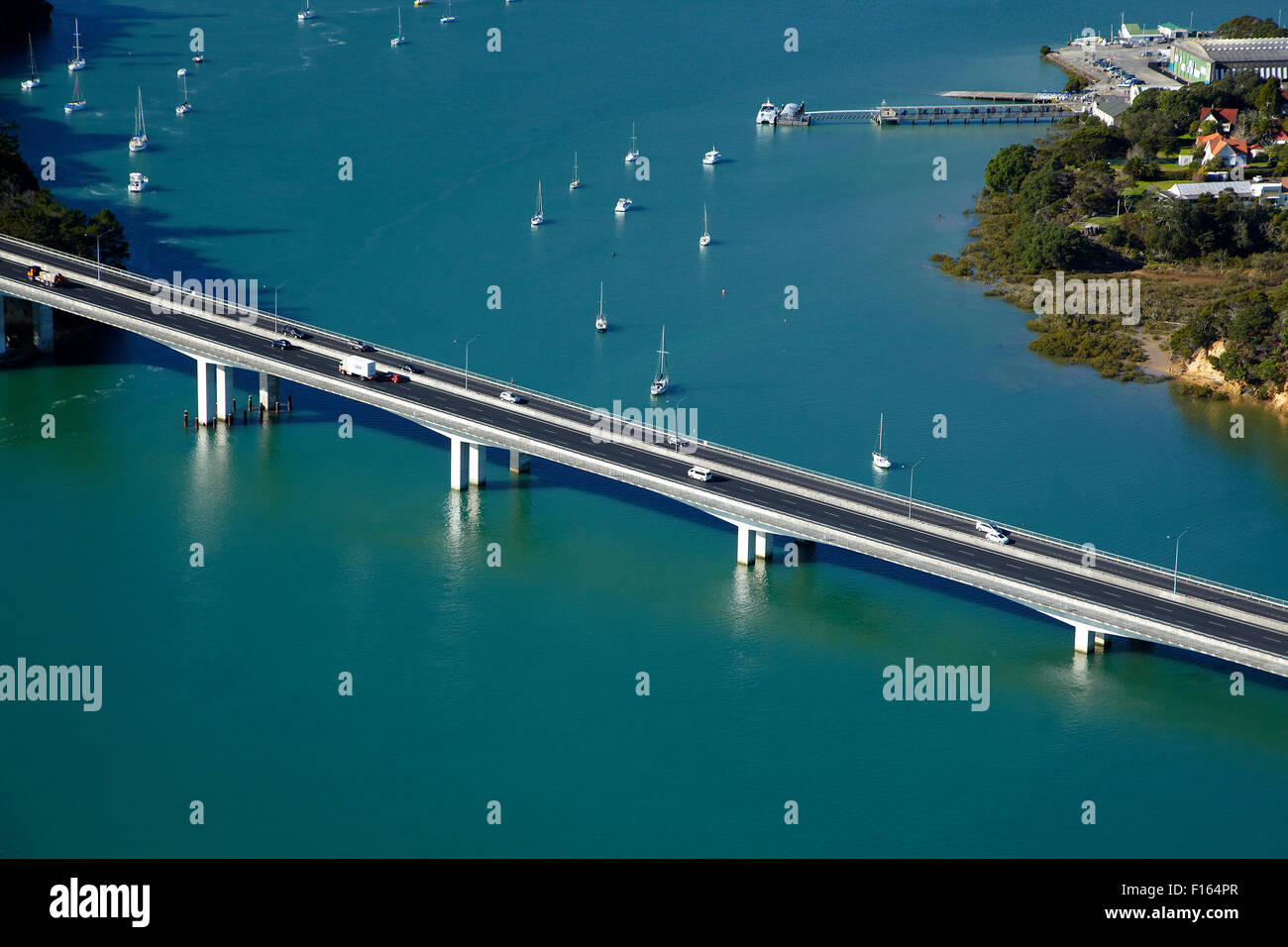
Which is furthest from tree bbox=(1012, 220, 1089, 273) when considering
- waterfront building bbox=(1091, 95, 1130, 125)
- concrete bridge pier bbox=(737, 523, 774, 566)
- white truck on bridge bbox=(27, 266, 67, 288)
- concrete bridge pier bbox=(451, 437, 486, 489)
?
white truck on bridge bbox=(27, 266, 67, 288)

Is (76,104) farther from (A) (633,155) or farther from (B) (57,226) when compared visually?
(A) (633,155)

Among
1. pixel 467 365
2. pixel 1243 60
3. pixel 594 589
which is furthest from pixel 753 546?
pixel 1243 60

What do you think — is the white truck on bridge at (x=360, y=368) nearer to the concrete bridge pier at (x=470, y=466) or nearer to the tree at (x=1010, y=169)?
the concrete bridge pier at (x=470, y=466)

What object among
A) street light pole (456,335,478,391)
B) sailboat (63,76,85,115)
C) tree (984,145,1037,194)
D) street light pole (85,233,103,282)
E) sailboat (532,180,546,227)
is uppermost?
sailboat (63,76,85,115)

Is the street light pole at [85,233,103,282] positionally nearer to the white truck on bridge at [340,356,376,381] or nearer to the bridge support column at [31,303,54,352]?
the bridge support column at [31,303,54,352]

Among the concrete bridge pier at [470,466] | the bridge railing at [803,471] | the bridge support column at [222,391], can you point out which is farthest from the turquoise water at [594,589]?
the bridge railing at [803,471]
